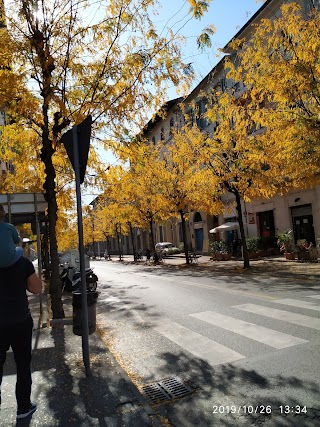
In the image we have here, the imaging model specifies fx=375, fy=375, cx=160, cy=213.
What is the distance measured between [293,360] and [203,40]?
21.3 feet

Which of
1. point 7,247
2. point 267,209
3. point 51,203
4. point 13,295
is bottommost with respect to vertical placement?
point 13,295

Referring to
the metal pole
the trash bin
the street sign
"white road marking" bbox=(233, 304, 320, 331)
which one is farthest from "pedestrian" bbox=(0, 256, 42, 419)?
"white road marking" bbox=(233, 304, 320, 331)

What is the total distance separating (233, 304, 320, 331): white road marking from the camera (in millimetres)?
6731

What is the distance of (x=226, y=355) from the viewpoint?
5.41 m

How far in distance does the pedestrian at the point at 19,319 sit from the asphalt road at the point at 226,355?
1.38 m

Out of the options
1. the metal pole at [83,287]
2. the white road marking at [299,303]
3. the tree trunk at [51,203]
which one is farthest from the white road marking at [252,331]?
the tree trunk at [51,203]

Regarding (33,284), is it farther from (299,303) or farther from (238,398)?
(299,303)

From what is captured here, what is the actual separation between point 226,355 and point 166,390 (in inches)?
54.0

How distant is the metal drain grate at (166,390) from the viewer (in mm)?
4172

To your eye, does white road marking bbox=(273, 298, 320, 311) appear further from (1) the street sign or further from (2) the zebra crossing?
(1) the street sign

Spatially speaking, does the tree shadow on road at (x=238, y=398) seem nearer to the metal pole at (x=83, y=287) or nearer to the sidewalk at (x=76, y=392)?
the sidewalk at (x=76, y=392)

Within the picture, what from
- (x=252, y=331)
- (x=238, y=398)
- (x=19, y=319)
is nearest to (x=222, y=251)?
(x=252, y=331)

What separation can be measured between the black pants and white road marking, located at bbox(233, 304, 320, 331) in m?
4.82

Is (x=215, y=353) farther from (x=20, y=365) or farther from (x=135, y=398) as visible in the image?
(x=20, y=365)
